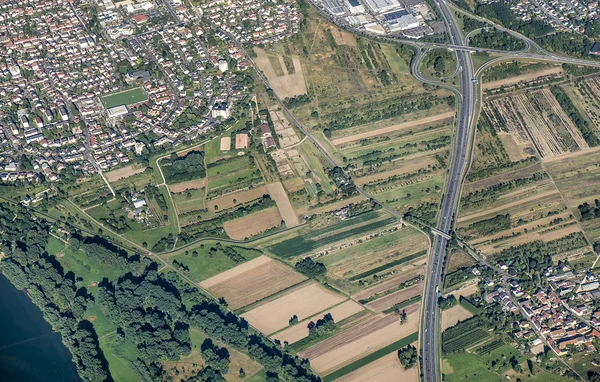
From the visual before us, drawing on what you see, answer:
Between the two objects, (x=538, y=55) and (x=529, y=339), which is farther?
(x=538, y=55)

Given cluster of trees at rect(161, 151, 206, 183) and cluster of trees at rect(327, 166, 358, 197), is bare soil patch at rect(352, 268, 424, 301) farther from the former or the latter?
cluster of trees at rect(161, 151, 206, 183)

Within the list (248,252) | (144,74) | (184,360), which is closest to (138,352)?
(184,360)

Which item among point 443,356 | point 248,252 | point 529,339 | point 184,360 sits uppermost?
point 248,252

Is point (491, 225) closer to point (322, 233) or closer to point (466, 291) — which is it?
point (466, 291)

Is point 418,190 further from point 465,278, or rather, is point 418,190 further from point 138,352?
point 138,352

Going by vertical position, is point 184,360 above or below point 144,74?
below

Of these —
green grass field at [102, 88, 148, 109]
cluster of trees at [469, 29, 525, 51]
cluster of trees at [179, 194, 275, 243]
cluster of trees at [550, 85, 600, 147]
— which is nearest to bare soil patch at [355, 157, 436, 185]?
cluster of trees at [179, 194, 275, 243]

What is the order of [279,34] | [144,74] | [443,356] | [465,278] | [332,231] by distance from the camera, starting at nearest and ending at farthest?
[443,356]
[465,278]
[332,231]
[144,74]
[279,34]
